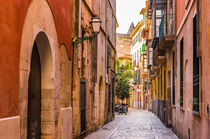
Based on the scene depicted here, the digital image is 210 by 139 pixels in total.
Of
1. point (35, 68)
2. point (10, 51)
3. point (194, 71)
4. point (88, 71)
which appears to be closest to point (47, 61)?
point (35, 68)

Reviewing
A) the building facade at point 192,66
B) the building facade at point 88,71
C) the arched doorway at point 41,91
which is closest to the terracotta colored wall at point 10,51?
the arched doorway at point 41,91

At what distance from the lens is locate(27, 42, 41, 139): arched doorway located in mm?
8719

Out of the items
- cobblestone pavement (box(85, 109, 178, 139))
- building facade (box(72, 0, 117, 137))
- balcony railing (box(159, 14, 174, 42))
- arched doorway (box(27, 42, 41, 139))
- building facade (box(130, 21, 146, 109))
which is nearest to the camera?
arched doorway (box(27, 42, 41, 139))

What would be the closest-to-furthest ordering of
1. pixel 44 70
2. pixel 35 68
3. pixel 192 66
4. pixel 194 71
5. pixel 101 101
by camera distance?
pixel 35 68, pixel 44 70, pixel 194 71, pixel 192 66, pixel 101 101

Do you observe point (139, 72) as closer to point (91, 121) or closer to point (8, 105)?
point (91, 121)

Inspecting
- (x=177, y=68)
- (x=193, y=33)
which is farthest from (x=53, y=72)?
(x=177, y=68)

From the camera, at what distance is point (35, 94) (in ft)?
29.1

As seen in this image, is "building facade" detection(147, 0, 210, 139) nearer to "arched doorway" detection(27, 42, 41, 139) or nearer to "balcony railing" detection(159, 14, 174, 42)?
"balcony railing" detection(159, 14, 174, 42)

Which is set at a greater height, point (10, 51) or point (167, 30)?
point (167, 30)

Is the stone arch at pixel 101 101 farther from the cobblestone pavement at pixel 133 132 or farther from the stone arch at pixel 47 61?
the stone arch at pixel 47 61

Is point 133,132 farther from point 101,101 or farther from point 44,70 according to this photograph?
point 44,70

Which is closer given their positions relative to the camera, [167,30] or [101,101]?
[167,30]

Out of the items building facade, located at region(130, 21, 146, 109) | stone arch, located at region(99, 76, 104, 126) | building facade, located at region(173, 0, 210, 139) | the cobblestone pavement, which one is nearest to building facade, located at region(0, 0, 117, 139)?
the cobblestone pavement

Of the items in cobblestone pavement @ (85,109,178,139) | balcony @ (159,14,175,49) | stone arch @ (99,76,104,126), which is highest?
balcony @ (159,14,175,49)
